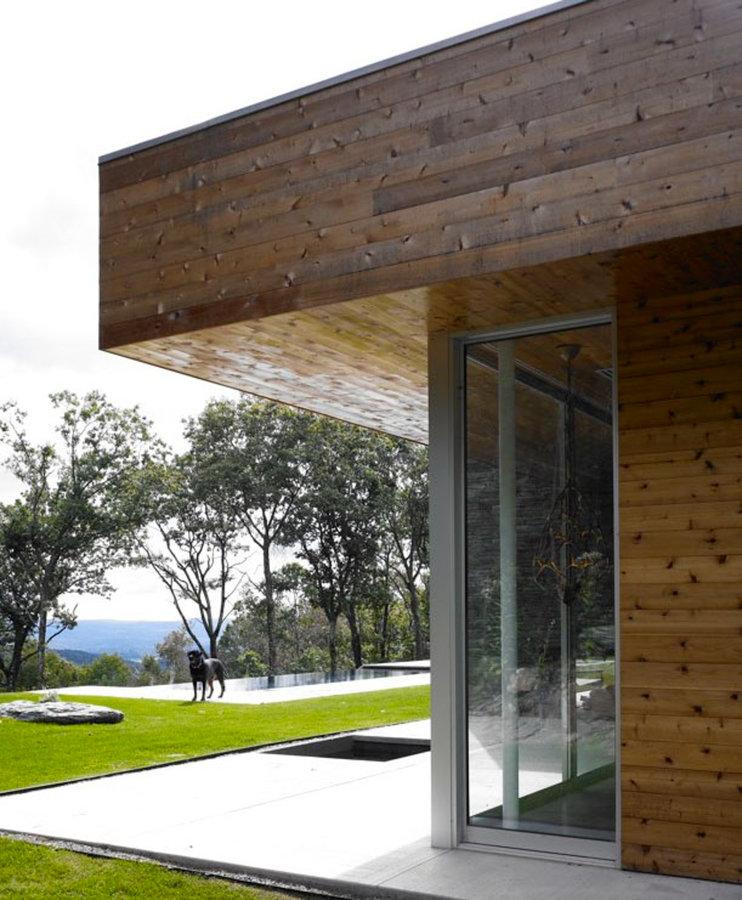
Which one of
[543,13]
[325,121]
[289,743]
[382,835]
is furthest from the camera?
[289,743]

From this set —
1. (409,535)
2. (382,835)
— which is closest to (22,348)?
(409,535)

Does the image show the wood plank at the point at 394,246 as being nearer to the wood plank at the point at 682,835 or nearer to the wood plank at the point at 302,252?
the wood plank at the point at 302,252

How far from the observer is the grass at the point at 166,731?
862 cm

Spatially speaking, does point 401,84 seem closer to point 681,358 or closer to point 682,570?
point 681,358

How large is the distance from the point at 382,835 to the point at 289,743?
4.12 meters

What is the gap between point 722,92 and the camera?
4195 mm

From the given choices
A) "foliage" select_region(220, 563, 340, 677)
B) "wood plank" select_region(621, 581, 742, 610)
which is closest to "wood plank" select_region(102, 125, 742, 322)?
"wood plank" select_region(621, 581, 742, 610)

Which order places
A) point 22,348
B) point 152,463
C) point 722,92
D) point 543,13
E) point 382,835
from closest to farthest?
A: point 722,92
point 543,13
point 382,835
point 152,463
point 22,348

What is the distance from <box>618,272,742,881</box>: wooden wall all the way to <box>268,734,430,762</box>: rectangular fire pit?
4.93 metres

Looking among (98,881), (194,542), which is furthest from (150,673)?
(98,881)

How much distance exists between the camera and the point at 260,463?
26.5 meters

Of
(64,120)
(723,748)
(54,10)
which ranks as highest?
(64,120)

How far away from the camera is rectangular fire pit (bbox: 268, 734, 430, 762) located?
9.70m

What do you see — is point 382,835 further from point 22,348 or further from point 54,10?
point 22,348
